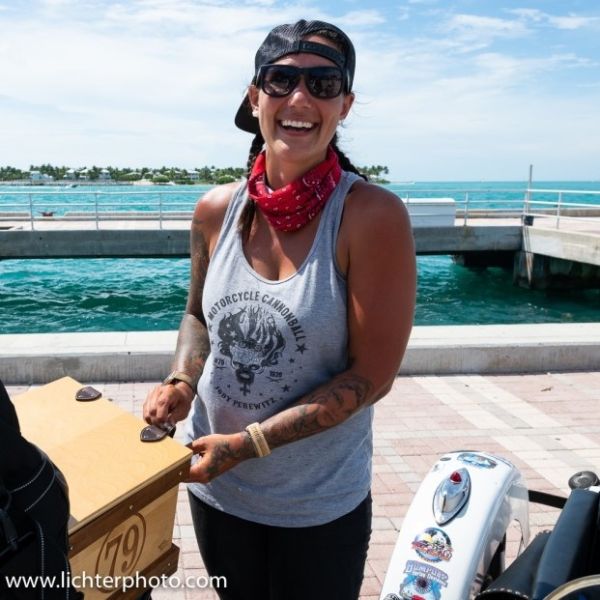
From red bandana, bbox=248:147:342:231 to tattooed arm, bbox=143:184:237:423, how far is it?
Result: 8.4 inches

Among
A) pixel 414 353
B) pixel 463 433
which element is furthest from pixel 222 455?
pixel 414 353

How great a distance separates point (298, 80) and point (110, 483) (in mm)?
1058

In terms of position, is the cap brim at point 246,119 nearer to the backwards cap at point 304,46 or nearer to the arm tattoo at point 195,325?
the backwards cap at point 304,46

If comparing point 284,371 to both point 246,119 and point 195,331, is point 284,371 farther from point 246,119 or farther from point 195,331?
point 246,119

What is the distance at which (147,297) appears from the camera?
56.9ft

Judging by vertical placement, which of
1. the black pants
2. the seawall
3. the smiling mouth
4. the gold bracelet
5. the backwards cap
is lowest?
the seawall

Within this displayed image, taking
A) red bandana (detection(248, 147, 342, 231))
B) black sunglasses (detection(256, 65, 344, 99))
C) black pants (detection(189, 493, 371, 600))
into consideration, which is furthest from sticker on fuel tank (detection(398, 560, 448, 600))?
black sunglasses (detection(256, 65, 344, 99))

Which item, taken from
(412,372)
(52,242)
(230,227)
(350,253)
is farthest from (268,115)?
(52,242)

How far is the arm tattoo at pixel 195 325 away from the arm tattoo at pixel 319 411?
421mm

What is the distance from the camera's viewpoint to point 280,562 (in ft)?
5.58

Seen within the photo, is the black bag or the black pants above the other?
the black bag

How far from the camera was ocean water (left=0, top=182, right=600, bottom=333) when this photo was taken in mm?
15141

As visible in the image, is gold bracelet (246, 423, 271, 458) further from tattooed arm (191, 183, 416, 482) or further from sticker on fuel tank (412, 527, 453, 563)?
sticker on fuel tank (412, 527, 453, 563)

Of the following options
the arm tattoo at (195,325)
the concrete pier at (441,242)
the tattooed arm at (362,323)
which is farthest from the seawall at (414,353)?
the concrete pier at (441,242)
